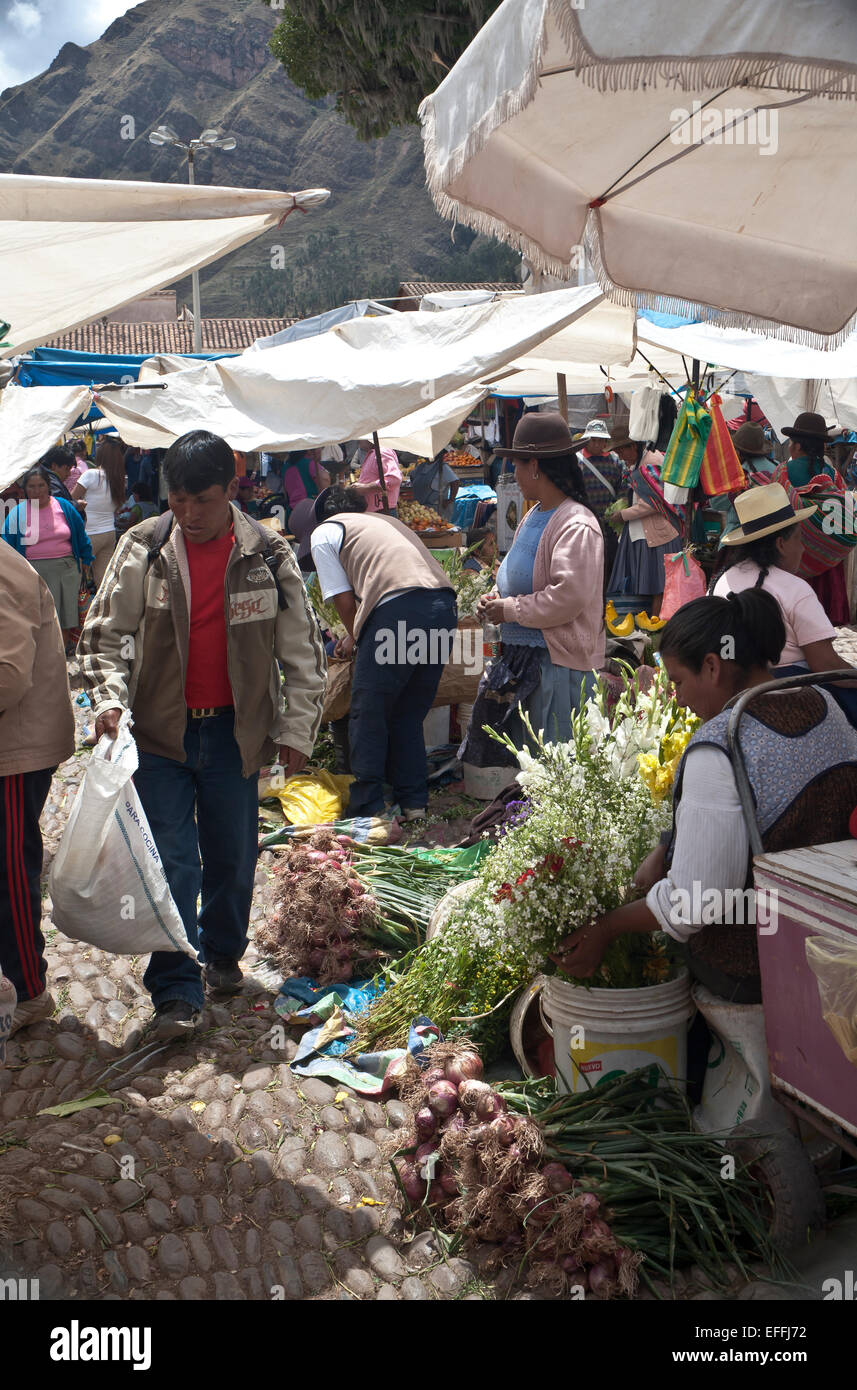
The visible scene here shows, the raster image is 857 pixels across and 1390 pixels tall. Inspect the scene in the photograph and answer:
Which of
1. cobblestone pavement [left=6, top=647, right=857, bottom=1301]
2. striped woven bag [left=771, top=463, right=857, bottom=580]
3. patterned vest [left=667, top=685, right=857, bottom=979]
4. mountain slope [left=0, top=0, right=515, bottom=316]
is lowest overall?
cobblestone pavement [left=6, top=647, right=857, bottom=1301]

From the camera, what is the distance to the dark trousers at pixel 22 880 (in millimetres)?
3709

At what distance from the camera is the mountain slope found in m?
89.1

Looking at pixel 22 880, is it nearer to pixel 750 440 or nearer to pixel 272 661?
pixel 272 661

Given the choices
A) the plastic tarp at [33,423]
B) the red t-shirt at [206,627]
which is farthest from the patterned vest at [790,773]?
the plastic tarp at [33,423]

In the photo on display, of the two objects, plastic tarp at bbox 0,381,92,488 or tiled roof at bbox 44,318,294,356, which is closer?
plastic tarp at bbox 0,381,92,488

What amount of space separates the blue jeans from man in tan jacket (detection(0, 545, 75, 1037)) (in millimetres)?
356

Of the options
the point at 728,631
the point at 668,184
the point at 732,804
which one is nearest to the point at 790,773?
the point at 732,804

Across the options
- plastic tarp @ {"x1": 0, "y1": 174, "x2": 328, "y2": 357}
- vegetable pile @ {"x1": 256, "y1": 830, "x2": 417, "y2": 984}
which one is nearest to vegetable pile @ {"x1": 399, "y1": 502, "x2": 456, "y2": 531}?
plastic tarp @ {"x1": 0, "y1": 174, "x2": 328, "y2": 357}

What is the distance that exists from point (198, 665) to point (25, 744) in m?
0.65

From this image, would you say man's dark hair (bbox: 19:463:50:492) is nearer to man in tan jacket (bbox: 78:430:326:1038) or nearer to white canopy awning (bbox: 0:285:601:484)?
Result: white canopy awning (bbox: 0:285:601:484)

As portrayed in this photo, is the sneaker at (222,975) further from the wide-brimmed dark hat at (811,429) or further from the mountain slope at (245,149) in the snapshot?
the mountain slope at (245,149)

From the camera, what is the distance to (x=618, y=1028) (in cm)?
301

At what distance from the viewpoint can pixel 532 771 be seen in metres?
3.29

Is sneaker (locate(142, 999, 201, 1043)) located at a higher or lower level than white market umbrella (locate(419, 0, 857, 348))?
lower
